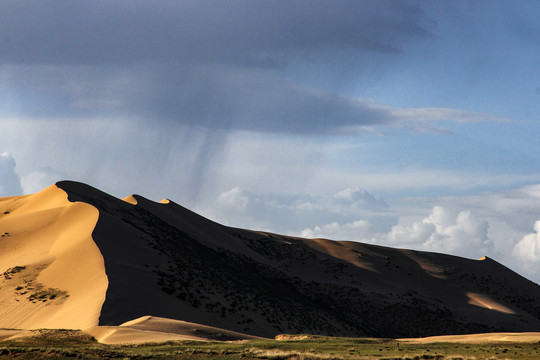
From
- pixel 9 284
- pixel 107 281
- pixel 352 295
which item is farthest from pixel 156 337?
→ pixel 352 295

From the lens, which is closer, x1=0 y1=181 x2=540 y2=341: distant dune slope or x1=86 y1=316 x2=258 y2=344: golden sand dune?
x1=86 y1=316 x2=258 y2=344: golden sand dune

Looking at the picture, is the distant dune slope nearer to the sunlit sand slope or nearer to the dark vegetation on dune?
the dark vegetation on dune

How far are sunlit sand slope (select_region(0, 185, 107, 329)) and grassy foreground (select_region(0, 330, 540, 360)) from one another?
9.85 metres

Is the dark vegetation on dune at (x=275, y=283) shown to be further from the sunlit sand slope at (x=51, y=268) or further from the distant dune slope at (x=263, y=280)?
the sunlit sand slope at (x=51, y=268)

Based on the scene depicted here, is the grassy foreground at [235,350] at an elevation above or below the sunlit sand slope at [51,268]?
below

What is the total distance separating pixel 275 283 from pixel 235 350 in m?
49.6

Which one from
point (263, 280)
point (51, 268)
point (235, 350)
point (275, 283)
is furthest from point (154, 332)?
point (275, 283)

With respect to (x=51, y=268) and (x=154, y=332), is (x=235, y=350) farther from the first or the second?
(x=51, y=268)

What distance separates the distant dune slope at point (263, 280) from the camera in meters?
58.8

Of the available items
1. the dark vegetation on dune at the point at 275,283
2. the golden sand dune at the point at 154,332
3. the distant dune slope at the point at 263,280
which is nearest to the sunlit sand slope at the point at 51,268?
the distant dune slope at the point at 263,280

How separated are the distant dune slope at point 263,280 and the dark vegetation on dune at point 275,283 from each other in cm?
21

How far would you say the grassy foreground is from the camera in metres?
32.1

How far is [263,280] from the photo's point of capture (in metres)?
83.8

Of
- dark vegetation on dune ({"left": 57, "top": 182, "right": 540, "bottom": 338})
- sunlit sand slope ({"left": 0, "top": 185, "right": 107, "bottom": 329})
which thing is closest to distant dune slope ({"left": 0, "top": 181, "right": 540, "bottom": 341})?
dark vegetation on dune ({"left": 57, "top": 182, "right": 540, "bottom": 338})
